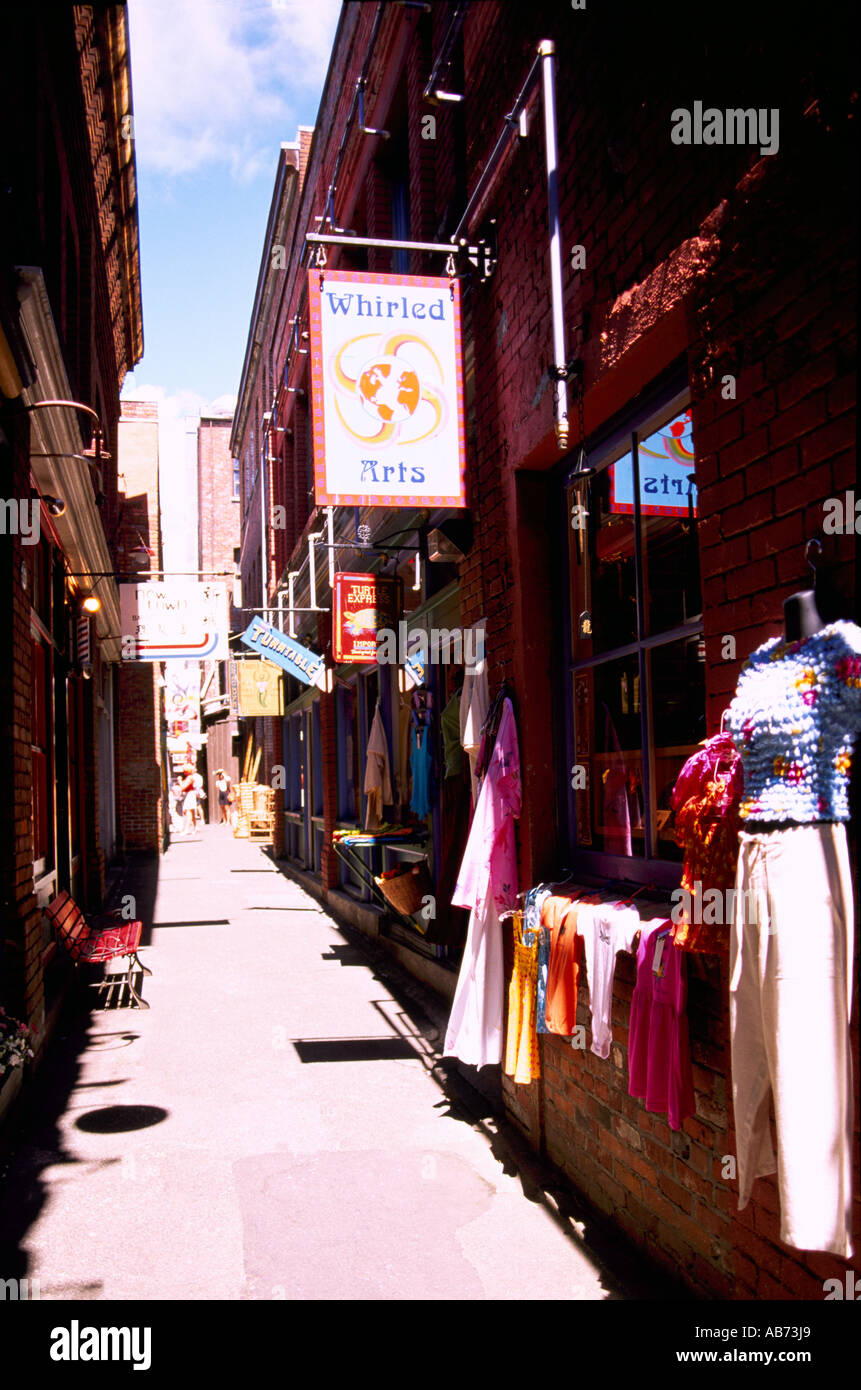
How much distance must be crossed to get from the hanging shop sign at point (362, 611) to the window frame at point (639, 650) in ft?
14.2

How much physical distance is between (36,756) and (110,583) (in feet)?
19.6

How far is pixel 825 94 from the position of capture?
2.40 meters

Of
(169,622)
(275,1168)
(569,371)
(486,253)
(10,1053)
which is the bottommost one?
(275,1168)

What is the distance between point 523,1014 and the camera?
4.57 metres

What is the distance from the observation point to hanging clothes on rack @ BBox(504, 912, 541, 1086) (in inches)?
177

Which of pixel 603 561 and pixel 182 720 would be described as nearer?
pixel 603 561

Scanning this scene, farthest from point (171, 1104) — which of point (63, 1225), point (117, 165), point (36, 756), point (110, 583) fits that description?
point (117, 165)

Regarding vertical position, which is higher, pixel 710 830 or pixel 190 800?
pixel 710 830

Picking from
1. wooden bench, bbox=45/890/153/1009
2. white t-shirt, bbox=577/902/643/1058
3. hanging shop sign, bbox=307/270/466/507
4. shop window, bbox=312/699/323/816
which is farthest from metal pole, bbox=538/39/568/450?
shop window, bbox=312/699/323/816

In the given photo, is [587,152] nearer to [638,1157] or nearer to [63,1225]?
[638,1157]

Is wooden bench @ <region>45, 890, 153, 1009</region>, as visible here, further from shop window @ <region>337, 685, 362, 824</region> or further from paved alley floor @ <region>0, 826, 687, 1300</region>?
shop window @ <region>337, 685, 362, 824</region>

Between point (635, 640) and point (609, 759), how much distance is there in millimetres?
569

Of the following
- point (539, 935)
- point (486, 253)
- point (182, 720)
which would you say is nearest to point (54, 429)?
point (486, 253)

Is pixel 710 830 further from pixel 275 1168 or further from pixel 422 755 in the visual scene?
pixel 422 755
